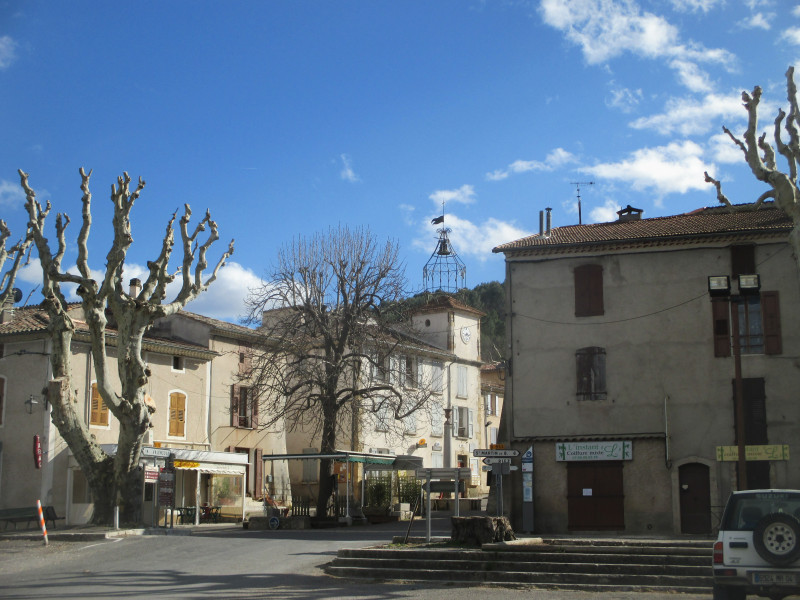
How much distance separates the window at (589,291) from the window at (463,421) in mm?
20120

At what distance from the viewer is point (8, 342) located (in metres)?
32.0

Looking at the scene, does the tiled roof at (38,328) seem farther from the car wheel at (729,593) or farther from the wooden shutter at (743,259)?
the car wheel at (729,593)

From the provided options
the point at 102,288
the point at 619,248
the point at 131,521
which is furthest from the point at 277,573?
the point at 619,248

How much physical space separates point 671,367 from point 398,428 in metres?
17.5

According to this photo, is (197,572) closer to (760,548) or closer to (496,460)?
(496,460)

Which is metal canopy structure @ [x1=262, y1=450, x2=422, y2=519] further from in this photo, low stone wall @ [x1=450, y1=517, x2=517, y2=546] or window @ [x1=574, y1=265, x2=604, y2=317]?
low stone wall @ [x1=450, y1=517, x2=517, y2=546]

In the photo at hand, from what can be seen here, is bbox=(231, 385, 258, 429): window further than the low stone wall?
Yes

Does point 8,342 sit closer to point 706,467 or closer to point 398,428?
point 398,428

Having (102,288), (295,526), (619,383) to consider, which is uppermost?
(102,288)

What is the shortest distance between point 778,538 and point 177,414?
27577 millimetres

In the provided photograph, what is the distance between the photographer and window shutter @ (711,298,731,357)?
26.7 meters

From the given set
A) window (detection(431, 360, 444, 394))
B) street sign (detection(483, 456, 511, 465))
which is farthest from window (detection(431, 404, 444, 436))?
street sign (detection(483, 456, 511, 465))

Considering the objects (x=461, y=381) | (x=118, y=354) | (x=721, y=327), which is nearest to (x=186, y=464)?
(x=118, y=354)

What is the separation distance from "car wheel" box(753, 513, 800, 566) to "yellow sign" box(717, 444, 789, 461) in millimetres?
15970
